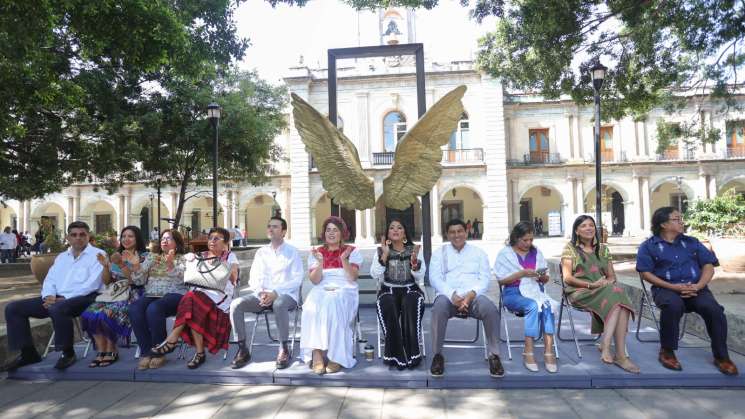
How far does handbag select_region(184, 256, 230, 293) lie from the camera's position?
13.0 ft

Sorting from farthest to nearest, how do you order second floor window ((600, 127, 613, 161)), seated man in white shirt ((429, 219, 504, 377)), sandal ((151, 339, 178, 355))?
second floor window ((600, 127, 613, 161))
sandal ((151, 339, 178, 355))
seated man in white shirt ((429, 219, 504, 377))

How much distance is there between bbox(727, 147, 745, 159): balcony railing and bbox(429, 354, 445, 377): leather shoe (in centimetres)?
2628

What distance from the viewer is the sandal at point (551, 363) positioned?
11.3ft

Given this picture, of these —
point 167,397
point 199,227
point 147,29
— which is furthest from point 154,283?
point 199,227

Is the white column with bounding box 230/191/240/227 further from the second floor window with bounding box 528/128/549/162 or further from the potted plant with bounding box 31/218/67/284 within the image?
the second floor window with bounding box 528/128/549/162

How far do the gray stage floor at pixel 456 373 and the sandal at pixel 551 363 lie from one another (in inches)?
2.0

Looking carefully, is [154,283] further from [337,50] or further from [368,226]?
[368,226]

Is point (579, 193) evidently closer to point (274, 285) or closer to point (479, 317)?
point (479, 317)

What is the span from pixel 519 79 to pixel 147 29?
721cm

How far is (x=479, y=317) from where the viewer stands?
3.67m

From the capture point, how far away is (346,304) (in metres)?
3.79

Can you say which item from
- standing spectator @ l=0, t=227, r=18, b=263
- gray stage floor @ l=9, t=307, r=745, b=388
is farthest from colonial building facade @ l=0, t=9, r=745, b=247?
gray stage floor @ l=9, t=307, r=745, b=388

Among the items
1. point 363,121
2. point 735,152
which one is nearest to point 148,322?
point 363,121

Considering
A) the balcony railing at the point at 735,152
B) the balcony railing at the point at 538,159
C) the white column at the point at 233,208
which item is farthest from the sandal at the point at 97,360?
the balcony railing at the point at 735,152
